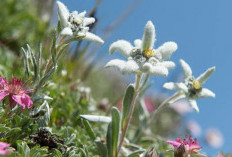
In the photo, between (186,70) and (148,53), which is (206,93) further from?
(148,53)

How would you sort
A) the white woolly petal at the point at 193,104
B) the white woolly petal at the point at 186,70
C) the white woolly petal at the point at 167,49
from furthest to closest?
the white woolly petal at the point at 186,70 < the white woolly petal at the point at 193,104 < the white woolly petal at the point at 167,49

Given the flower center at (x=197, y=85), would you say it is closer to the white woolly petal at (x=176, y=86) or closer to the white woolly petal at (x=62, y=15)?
the white woolly petal at (x=176, y=86)

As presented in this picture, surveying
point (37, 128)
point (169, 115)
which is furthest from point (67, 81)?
point (169, 115)

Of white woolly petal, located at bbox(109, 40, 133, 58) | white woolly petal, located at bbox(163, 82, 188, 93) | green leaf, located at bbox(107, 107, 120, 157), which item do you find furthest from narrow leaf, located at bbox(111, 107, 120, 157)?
white woolly petal, located at bbox(163, 82, 188, 93)

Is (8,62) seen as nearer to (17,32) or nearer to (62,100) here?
(62,100)

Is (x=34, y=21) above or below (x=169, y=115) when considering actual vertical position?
above

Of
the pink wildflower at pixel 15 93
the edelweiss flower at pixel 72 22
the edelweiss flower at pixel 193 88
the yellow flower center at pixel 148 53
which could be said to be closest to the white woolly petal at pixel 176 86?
the edelweiss flower at pixel 193 88

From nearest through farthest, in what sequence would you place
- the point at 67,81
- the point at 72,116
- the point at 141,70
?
1. the point at 141,70
2. the point at 72,116
3. the point at 67,81
